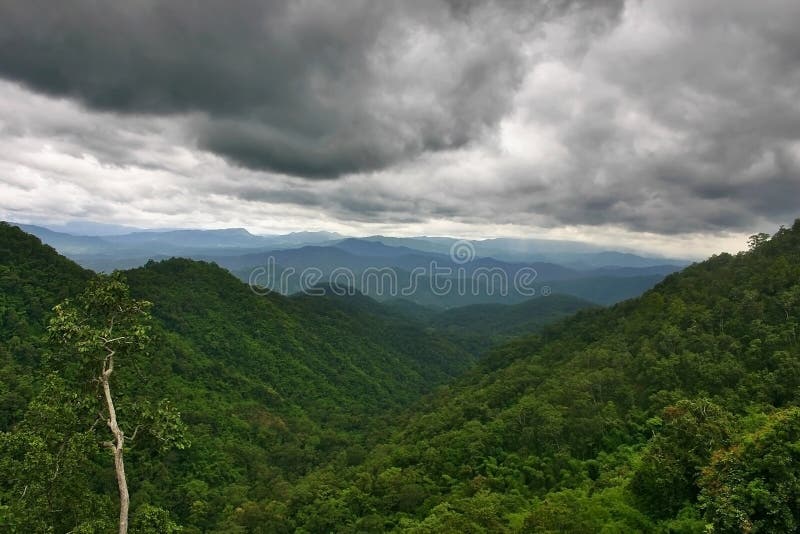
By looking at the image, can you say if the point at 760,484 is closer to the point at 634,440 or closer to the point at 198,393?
the point at 634,440

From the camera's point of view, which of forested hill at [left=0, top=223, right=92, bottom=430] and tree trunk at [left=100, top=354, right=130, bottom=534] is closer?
tree trunk at [left=100, top=354, right=130, bottom=534]

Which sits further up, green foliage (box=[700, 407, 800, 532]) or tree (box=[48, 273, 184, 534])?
tree (box=[48, 273, 184, 534])

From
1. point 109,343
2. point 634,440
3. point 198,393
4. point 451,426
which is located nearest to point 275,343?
point 198,393

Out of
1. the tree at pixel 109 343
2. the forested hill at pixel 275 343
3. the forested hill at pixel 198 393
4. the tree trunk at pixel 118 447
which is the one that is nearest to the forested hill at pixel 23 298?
the forested hill at pixel 198 393

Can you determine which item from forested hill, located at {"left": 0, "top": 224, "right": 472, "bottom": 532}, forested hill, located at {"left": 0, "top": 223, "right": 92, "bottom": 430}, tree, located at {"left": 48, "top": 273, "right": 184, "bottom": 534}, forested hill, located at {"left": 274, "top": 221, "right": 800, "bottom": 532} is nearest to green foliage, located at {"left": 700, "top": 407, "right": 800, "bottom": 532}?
forested hill, located at {"left": 274, "top": 221, "right": 800, "bottom": 532}

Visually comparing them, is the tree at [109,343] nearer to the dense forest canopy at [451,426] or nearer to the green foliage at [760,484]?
the dense forest canopy at [451,426]

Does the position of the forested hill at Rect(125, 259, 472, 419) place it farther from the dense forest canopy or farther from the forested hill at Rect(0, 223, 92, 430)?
the forested hill at Rect(0, 223, 92, 430)

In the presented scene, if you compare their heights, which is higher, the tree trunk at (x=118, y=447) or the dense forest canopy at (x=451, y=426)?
the tree trunk at (x=118, y=447)

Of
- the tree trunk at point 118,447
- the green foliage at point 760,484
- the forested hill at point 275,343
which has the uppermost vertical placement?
the tree trunk at point 118,447
